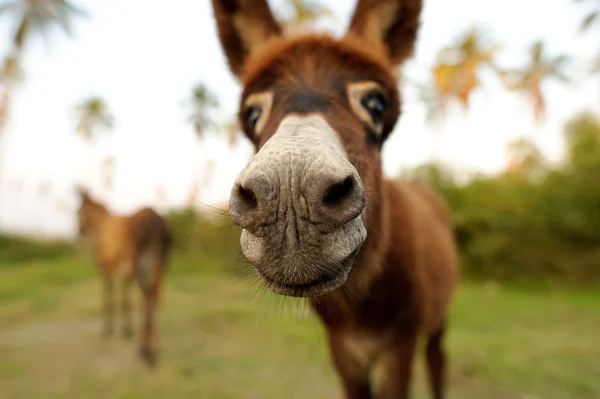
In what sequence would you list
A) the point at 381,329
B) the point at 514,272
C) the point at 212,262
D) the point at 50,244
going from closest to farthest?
the point at 381,329
the point at 514,272
the point at 212,262
the point at 50,244

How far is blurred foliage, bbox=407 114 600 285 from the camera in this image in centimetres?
1467

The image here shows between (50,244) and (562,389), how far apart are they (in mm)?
29676

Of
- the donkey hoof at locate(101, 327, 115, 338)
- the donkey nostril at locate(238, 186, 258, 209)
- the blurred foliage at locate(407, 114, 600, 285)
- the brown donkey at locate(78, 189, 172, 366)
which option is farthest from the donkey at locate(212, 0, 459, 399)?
the blurred foliage at locate(407, 114, 600, 285)

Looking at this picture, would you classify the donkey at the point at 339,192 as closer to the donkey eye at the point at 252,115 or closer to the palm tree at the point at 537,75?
the donkey eye at the point at 252,115

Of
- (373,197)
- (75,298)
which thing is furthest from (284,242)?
(75,298)

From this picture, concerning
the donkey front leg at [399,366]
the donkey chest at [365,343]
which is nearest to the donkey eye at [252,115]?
the donkey chest at [365,343]

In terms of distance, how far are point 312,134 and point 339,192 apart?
0.91 feet

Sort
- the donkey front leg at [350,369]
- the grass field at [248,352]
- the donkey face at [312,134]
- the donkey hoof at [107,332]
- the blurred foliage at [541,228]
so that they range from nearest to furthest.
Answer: the donkey face at [312,134] < the donkey front leg at [350,369] < the grass field at [248,352] < the donkey hoof at [107,332] < the blurred foliage at [541,228]

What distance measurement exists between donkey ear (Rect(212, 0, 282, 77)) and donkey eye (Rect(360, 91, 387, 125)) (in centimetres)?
105

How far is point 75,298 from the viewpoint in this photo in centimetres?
1122

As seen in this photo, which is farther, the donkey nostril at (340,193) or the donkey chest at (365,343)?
the donkey chest at (365,343)

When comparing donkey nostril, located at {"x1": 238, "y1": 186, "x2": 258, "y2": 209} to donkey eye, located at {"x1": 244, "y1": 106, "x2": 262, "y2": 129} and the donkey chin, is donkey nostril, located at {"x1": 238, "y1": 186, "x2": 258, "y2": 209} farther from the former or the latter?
donkey eye, located at {"x1": 244, "y1": 106, "x2": 262, "y2": 129}

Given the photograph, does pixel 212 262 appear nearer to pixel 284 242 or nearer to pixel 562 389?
pixel 562 389

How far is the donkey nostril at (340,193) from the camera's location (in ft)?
3.98
